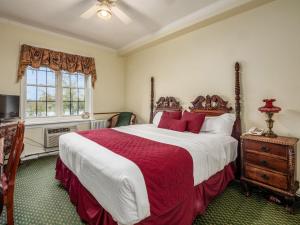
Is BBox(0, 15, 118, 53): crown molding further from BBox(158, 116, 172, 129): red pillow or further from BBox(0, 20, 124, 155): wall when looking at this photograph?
BBox(158, 116, 172, 129): red pillow

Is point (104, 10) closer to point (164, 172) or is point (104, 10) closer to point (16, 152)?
point (16, 152)

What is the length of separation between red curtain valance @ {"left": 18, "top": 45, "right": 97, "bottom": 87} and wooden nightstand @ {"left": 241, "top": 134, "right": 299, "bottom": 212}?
12.1 feet

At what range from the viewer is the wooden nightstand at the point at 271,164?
195 centimetres

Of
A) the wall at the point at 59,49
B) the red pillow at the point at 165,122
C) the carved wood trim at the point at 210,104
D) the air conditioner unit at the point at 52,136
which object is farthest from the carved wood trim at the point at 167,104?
the air conditioner unit at the point at 52,136

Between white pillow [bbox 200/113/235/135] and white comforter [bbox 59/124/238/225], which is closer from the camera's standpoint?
white comforter [bbox 59/124/238/225]

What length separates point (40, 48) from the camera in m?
3.62

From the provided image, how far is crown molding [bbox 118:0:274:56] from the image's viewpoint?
2.54 metres

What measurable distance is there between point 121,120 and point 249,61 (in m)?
3.15

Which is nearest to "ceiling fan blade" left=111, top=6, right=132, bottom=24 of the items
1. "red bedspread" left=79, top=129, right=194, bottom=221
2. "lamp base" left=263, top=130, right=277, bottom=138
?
"red bedspread" left=79, top=129, right=194, bottom=221

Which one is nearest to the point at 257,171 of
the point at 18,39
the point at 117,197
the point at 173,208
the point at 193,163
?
the point at 193,163

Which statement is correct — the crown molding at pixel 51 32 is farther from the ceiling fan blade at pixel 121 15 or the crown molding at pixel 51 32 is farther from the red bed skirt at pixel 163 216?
the red bed skirt at pixel 163 216

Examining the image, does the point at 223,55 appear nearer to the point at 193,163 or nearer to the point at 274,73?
the point at 274,73

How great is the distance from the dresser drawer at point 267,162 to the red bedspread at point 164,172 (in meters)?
1.00

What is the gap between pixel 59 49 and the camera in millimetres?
3926
